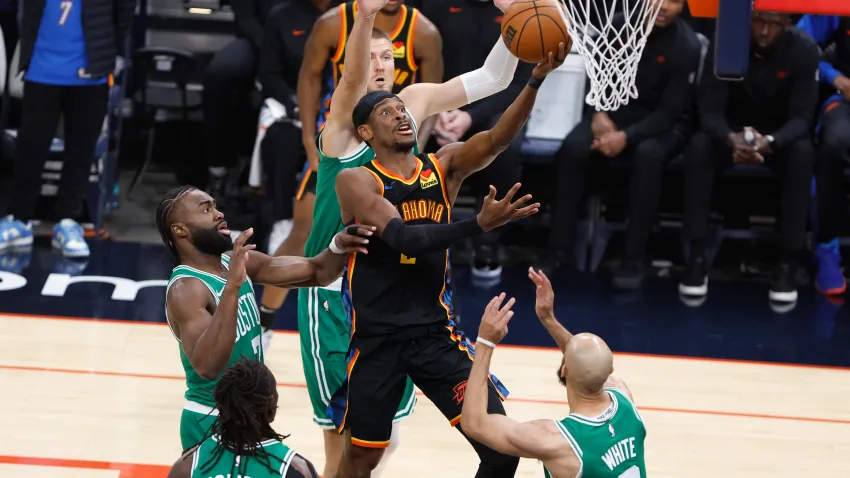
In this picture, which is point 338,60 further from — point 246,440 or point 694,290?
point 246,440

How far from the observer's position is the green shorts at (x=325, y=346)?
5.06 m

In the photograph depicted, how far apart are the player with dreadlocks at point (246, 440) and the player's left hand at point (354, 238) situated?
0.91 meters

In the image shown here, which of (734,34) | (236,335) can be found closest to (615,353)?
(734,34)

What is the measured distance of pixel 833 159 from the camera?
27.2ft

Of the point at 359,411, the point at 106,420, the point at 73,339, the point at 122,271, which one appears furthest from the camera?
the point at 122,271

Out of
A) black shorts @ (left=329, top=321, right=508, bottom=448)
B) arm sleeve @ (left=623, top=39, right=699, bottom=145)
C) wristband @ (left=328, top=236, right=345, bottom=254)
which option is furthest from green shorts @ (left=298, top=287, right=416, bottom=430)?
arm sleeve @ (left=623, top=39, right=699, bottom=145)

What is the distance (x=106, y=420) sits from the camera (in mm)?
5996

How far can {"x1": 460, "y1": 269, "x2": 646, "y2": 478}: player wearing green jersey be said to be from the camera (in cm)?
388

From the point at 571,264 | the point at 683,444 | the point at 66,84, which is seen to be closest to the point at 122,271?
the point at 66,84

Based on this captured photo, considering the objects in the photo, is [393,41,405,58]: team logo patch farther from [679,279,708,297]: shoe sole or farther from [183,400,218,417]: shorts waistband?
[183,400,218,417]: shorts waistband

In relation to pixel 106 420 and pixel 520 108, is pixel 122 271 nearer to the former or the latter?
pixel 106 420

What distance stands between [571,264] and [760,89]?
170cm

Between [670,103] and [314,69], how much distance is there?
2.56m

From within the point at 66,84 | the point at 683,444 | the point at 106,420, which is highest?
the point at 66,84
